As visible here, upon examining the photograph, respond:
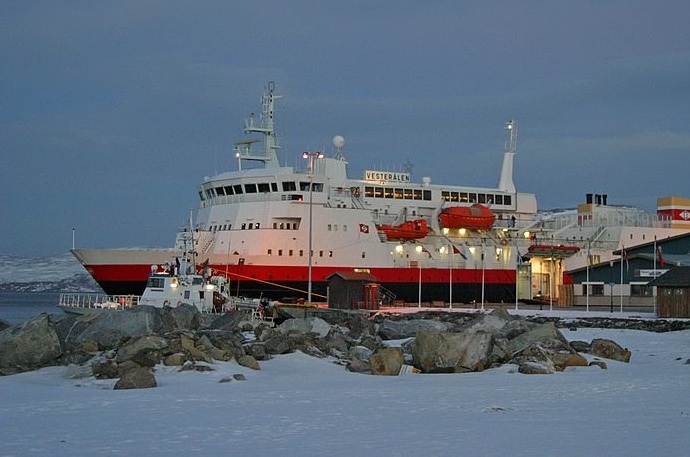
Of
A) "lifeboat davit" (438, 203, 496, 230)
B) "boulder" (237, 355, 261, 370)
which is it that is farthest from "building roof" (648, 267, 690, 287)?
"boulder" (237, 355, 261, 370)

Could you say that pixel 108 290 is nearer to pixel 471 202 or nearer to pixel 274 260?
pixel 274 260

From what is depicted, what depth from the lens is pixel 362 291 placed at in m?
38.8

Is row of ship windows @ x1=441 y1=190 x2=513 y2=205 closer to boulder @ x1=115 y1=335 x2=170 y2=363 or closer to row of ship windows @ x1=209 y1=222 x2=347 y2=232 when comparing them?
row of ship windows @ x1=209 y1=222 x2=347 y2=232

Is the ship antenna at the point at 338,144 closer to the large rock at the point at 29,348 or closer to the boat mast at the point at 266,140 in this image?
the boat mast at the point at 266,140

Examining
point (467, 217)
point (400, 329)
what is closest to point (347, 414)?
point (400, 329)

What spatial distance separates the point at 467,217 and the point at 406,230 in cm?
425

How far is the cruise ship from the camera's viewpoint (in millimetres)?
44125

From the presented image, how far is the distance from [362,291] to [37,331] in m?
22.7

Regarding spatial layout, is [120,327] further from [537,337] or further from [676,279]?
[676,279]

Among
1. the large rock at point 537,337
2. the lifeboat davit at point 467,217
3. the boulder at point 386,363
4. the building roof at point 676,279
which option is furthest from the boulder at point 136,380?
the lifeboat davit at point 467,217

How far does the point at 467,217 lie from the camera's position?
50.3 metres

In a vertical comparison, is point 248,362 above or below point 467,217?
below

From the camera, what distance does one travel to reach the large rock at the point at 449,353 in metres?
16.9

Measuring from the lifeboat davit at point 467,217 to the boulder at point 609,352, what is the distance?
30607 millimetres
